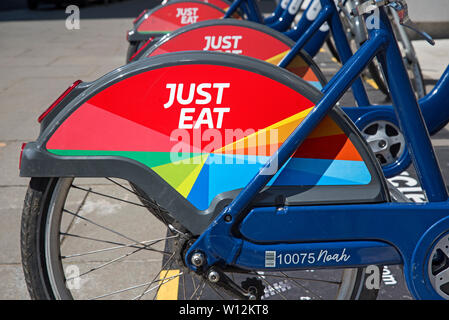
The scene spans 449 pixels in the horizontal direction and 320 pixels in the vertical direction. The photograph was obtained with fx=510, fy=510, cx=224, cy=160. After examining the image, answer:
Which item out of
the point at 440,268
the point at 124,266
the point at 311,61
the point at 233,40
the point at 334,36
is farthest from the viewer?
the point at 233,40

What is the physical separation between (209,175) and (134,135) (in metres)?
0.26

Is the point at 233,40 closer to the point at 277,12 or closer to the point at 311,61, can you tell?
the point at 311,61

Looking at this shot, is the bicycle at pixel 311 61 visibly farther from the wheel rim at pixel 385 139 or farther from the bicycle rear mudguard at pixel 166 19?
the bicycle rear mudguard at pixel 166 19

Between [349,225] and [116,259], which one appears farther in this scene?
[116,259]

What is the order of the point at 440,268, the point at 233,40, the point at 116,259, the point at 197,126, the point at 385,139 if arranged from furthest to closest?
the point at 233,40 → the point at 385,139 → the point at 116,259 → the point at 440,268 → the point at 197,126

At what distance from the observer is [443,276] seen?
1683 mm

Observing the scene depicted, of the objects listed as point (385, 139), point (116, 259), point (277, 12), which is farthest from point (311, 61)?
point (277, 12)

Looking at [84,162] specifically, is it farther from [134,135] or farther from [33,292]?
[33,292]

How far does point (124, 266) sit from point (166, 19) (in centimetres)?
283

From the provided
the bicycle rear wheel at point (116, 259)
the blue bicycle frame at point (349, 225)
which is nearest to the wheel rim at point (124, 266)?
the bicycle rear wheel at point (116, 259)

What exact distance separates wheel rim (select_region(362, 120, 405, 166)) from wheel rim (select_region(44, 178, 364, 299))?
2.39 feet

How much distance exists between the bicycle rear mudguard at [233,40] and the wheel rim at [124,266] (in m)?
1.05

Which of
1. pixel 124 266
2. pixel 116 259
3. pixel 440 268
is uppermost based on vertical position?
pixel 440 268

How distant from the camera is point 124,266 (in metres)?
2.64
